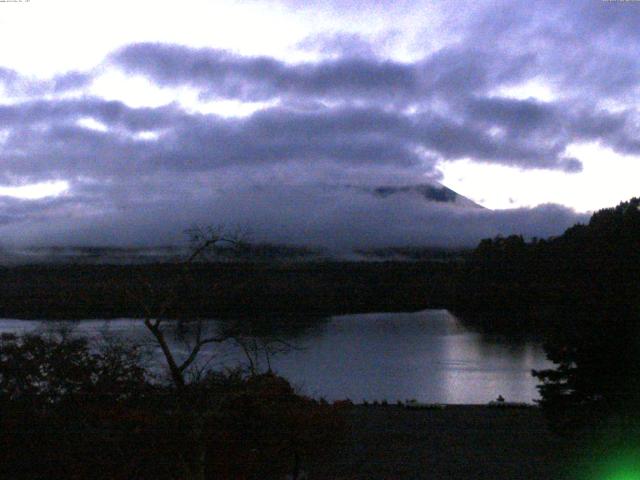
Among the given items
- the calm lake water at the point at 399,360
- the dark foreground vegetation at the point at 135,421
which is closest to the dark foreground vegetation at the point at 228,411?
the dark foreground vegetation at the point at 135,421

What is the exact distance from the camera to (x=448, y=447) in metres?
13.4

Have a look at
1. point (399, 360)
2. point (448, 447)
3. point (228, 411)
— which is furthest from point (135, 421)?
point (399, 360)

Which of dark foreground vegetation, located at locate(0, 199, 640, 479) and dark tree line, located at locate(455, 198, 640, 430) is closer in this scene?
dark foreground vegetation, located at locate(0, 199, 640, 479)

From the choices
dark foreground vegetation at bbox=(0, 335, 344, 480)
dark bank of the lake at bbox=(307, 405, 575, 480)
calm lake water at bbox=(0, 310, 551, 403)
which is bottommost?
calm lake water at bbox=(0, 310, 551, 403)

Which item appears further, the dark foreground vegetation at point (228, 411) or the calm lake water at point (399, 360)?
the calm lake water at point (399, 360)

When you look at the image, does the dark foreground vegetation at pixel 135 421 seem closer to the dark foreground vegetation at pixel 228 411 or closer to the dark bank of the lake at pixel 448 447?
the dark foreground vegetation at pixel 228 411

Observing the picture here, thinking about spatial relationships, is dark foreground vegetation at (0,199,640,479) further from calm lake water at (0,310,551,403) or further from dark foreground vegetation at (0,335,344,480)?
calm lake water at (0,310,551,403)

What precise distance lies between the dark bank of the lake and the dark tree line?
94cm

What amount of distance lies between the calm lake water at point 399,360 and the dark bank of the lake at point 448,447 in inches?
125

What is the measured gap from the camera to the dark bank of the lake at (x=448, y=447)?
11383mm

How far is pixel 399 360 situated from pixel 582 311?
20229 mm

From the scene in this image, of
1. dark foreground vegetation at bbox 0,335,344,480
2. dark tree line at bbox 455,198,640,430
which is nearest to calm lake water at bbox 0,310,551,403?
dark tree line at bbox 455,198,640,430

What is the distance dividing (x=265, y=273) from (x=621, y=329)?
1552 cm

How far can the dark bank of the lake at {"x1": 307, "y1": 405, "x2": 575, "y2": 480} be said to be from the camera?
11.4 metres
